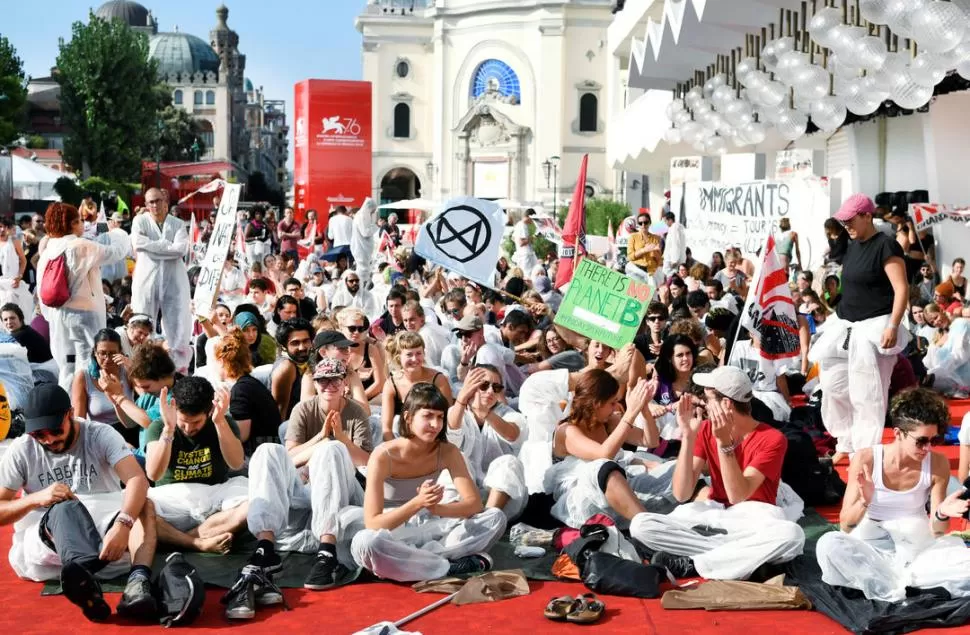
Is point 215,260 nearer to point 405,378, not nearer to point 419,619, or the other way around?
point 405,378

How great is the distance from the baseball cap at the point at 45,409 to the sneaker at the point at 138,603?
84 centimetres

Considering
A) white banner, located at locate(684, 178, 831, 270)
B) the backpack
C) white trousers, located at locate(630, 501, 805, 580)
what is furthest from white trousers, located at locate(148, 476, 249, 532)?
white banner, located at locate(684, 178, 831, 270)

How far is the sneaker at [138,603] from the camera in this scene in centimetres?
559

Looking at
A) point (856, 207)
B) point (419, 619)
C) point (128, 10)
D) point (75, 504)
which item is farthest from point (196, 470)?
point (128, 10)

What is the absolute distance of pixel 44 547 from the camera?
615cm

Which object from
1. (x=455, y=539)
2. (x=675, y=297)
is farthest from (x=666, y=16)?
(x=455, y=539)

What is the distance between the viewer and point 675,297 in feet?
43.7

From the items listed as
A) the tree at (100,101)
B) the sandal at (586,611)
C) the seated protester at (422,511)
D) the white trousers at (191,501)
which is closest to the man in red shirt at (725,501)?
the sandal at (586,611)

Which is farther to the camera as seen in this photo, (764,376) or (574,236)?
(574,236)

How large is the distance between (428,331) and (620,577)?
16.4 ft

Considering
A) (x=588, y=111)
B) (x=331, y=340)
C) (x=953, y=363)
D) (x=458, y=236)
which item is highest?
(x=588, y=111)

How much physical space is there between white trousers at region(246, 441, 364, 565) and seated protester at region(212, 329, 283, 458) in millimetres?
654

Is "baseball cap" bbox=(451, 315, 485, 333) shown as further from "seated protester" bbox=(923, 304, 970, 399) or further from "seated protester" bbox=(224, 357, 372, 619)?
"seated protester" bbox=(923, 304, 970, 399)

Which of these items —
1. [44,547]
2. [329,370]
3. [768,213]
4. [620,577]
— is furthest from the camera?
[768,213]
